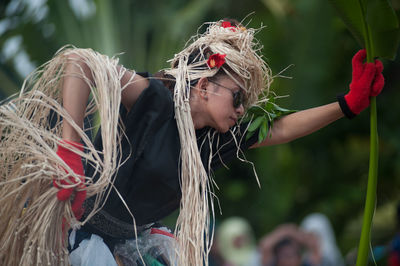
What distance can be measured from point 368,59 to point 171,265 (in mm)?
992

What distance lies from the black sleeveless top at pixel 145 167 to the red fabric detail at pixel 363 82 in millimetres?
646

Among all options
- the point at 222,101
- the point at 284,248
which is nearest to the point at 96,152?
the point at 222,101

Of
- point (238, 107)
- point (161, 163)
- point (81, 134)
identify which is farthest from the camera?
point (238, 107)

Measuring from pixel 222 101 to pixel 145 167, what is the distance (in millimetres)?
355

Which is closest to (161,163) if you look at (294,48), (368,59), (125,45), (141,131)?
(141,131)

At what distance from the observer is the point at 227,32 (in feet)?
6.95

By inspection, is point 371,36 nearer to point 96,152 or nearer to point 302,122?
point 302,122

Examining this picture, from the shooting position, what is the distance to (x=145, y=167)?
191 centimetres

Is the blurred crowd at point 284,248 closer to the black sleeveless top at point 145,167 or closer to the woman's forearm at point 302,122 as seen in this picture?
the woman's forearm at point 302,122

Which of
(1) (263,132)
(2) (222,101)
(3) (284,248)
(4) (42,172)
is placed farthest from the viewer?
(3) (284,248)

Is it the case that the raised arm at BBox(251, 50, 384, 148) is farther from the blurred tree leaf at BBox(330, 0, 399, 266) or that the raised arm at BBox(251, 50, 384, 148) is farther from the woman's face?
the woman's face

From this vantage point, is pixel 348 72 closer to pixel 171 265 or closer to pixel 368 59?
pixel 368 59

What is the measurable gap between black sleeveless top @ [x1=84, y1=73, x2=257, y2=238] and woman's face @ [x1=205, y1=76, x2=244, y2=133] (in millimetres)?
145

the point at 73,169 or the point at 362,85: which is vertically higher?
the point at 73,169
